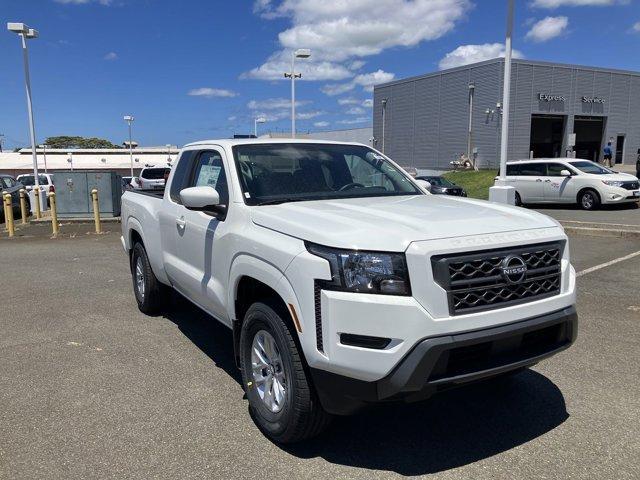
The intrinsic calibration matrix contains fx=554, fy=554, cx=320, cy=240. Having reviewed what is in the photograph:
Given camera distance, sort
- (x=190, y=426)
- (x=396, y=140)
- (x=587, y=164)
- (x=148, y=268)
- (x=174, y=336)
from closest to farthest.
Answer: (x=190, y=426), (x=174, y=336), (x=148, y=268), (x=587, y=164), (x=396, y=140)

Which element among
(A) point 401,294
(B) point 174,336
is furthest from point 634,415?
(B) point 174,336

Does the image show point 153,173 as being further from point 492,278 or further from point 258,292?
point 492,278

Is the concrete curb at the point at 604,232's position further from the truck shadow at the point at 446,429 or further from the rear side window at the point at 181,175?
the rear side window at the point at 181,175

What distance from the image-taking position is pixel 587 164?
735 inches

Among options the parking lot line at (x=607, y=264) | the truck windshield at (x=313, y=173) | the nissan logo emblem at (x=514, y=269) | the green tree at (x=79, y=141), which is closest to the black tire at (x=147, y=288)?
the truck windshield at (x=313, y=173)

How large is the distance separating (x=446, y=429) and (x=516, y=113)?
40.6 meters

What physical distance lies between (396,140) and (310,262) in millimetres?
49485

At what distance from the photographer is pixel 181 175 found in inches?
203

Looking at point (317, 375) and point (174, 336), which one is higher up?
point (317, 375)

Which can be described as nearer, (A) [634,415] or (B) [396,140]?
(A) [634,415]

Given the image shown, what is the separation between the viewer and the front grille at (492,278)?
281cm

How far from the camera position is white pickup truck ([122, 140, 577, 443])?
276 cm

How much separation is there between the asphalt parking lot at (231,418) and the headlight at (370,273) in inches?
41.9

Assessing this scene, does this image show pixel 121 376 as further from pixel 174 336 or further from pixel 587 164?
pixel 587 164
